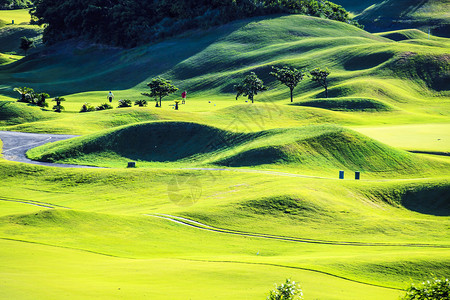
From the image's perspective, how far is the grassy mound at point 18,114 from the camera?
102000 millimetres

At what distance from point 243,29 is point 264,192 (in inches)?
5661

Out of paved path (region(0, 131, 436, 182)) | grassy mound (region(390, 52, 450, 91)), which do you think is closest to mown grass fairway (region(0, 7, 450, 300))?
paved path (region(0, 131, 436, 182))

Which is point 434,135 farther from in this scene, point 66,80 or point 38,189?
point 66,80

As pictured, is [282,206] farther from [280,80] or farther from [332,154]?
[280,80]

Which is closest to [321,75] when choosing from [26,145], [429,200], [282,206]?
[26,145]

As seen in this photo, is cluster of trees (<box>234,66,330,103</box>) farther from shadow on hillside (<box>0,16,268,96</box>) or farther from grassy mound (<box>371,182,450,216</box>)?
grassy mound (<box>371,182,450,216</box>)

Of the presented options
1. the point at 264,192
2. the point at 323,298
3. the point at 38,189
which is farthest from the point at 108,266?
the point at 38,189

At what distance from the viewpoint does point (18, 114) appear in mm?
104438

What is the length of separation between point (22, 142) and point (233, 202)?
4445 cm

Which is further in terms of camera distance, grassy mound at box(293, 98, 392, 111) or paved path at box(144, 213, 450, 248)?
grassy mound at box(293, 98, 392, 111)

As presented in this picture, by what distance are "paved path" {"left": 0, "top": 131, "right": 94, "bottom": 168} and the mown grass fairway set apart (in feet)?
8.77

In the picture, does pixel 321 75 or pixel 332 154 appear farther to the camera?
pixel 321 75

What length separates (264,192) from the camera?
170 ft

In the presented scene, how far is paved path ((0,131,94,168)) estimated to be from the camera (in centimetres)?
7131
